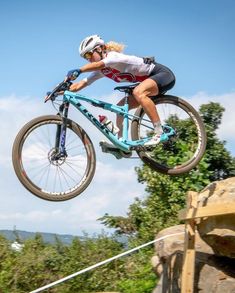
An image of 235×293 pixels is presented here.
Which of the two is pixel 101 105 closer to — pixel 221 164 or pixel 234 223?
pixel 234 223

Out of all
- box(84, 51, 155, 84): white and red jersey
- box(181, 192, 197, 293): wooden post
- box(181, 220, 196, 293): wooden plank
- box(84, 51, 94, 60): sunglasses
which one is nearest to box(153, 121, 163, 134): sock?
box(84, 51, 155, 84): white and red jersey

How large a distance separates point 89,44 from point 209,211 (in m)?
3.05

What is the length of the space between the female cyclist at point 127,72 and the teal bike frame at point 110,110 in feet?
0.31

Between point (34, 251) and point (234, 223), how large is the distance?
9224 millimetres

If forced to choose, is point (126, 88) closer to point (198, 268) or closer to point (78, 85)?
point (78, 85)

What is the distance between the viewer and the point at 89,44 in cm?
763

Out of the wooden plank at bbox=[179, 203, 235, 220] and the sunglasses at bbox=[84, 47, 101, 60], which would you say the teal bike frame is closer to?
the sunglasses at bbox=[84, 47, 101, 60]

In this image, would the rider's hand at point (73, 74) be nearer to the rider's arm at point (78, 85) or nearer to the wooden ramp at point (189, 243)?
the rider's arm at point (78, 85)

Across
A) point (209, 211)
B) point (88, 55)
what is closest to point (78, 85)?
point (88, 55)

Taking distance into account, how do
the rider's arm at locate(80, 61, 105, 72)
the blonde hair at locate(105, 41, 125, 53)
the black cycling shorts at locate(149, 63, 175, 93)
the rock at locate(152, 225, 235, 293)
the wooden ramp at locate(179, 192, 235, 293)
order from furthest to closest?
the rock at locate(152, 225, 235, 293), the wooden ramp at locate(179, 192, 235, 293), the black cycling shorts at locate(149, 63, 175, 93), the blonde hair at locate(105, 41, 125, 53), the rider's arm at locate(80, 61, 105, 72)

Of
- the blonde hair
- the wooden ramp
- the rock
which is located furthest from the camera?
the rock

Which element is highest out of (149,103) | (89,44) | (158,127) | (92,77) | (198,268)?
(89,44)

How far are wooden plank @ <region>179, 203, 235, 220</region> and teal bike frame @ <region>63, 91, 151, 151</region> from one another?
4.95ft

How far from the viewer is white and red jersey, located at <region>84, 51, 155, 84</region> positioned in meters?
7.54
